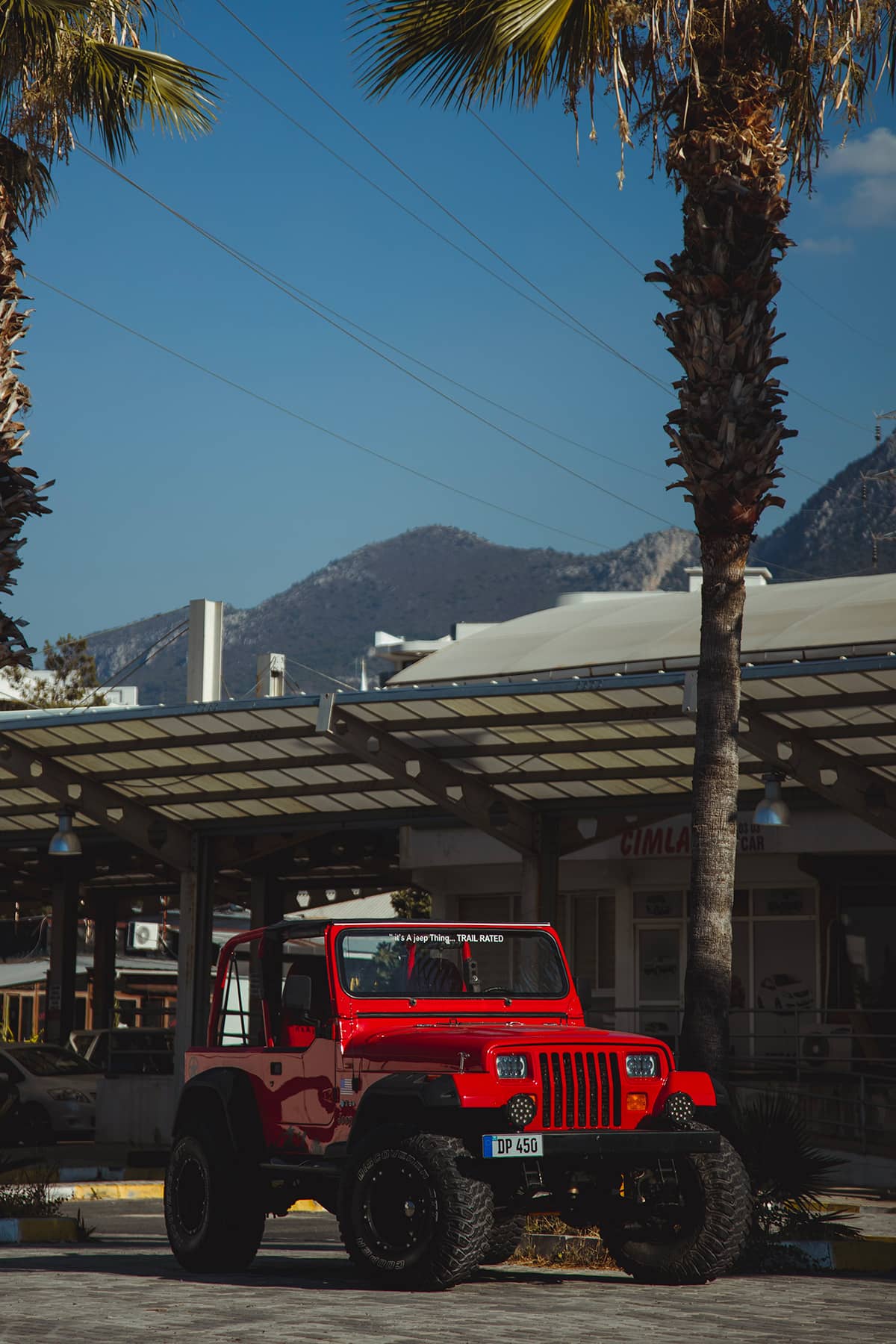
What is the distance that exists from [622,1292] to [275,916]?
25.5 metres

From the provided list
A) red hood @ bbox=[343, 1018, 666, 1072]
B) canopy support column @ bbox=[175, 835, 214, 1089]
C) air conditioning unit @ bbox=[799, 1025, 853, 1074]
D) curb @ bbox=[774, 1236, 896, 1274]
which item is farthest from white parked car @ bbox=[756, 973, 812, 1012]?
red hood @ bbox=[343, 1018, 666, 1072]

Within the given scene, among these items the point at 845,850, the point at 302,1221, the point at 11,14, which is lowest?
the point at 302,1221

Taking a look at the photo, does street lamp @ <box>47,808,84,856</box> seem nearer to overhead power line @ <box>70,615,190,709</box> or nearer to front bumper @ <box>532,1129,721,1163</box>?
overhead power line @ <box>70,615,190,709</box>

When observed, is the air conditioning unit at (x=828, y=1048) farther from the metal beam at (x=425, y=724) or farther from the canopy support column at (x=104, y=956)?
the canopy support column at (x=104, y=956)

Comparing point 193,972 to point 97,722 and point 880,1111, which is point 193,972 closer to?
point 97,722

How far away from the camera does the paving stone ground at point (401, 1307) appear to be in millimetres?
7652

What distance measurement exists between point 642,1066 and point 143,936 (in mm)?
42174

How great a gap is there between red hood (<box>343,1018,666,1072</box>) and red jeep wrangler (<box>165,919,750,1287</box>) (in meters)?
0.01

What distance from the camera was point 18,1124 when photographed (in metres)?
25.9

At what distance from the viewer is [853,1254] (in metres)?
11.4

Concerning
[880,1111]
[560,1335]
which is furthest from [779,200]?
[880,1111]

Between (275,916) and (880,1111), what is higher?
(275,916)

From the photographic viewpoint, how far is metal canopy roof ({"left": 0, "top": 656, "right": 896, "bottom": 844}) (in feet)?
64.8

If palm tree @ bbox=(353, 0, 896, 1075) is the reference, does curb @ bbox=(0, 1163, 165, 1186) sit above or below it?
below
